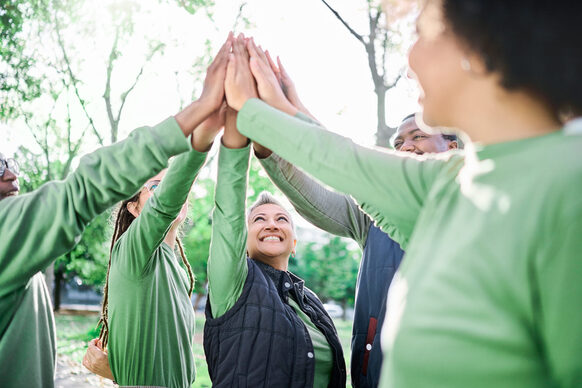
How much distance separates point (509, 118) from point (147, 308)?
2511 mm

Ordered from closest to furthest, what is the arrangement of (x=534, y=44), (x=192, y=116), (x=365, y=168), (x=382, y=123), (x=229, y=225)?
(x=534, y=44), (x=365, y=168), (x=192, y=116), (x=229, y=225), (x=382, y=123)

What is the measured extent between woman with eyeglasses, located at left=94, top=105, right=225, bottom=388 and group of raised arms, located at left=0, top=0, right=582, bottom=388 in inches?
0.5

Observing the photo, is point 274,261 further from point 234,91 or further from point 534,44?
point 534,44

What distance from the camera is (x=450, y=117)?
1.39 m

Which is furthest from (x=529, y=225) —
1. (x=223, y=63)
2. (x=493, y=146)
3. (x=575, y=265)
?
(x=223, y=63)

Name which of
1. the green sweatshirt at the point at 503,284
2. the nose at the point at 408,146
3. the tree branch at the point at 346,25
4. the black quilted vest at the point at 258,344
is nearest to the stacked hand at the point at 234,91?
the black quilted vest at the point at 258,344

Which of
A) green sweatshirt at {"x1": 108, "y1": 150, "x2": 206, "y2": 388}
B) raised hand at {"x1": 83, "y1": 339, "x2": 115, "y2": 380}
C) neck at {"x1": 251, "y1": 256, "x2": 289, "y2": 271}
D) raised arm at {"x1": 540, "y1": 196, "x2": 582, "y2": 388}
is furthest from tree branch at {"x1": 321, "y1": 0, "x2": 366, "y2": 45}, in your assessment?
raised arm at {"x1": 540, "y1": 196, "x2": 582, "y2": 388}

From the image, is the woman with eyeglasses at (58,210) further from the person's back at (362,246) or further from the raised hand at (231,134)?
the person's back at (362,246)

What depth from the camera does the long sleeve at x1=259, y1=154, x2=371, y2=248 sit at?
2.87 metres

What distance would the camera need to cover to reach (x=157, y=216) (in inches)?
111

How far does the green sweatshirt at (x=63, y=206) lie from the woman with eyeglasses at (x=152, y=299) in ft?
1.72

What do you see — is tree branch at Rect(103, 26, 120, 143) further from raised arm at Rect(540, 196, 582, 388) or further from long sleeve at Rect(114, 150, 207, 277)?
raised arm at Rect(540, 196, 582, 388)

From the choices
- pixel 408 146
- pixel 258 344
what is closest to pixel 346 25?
pixel 408 146

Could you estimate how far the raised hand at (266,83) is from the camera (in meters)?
2.23
